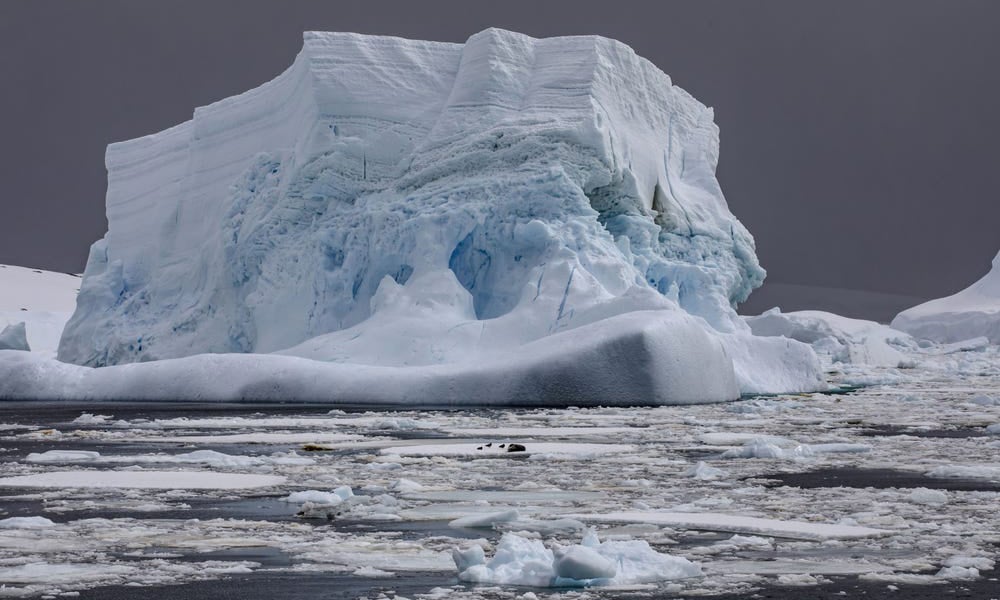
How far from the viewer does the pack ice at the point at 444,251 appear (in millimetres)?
A: 14062

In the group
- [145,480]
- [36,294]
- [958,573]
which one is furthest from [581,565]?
[36,294]

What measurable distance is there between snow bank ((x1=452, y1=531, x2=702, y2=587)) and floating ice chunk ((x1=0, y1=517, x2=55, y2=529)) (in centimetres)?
166

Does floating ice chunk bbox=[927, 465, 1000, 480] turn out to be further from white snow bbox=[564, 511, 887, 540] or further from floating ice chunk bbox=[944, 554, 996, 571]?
floating ice chunk bbox=[944, 554, 996, 571]

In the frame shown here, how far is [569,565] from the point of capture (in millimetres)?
3141

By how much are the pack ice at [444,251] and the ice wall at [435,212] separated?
0.12 ft

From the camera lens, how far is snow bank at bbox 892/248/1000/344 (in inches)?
1662

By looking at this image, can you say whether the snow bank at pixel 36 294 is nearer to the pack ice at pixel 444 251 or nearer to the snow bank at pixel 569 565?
the pack ice at pixel 444 251

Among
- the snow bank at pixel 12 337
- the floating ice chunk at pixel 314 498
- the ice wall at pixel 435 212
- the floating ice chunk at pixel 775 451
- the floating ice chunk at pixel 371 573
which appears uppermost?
the ice wall at pixel 435 212

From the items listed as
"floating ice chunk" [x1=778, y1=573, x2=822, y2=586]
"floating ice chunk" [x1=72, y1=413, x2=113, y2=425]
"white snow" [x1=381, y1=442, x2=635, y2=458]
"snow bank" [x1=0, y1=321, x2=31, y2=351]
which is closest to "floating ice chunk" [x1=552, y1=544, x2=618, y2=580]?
"floating ice chunk" [x1=778, y1=573, x2=822, y2=586]

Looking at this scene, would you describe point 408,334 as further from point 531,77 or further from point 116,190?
point 116,190

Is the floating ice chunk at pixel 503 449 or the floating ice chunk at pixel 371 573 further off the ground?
the floating ice chunk at pixel 503 449

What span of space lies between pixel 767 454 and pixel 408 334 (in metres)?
8.69

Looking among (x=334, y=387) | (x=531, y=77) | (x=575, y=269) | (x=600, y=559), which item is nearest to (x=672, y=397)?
(x=575, y=269)

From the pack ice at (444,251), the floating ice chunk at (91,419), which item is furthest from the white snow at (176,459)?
the pack ice at (444,251)
